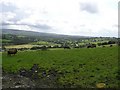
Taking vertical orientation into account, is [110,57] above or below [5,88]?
above

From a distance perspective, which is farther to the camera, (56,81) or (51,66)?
(51,66)

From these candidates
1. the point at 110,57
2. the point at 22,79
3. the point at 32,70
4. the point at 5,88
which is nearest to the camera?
the point at 5,88

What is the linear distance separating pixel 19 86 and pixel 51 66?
9655mm

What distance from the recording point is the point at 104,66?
3912cm

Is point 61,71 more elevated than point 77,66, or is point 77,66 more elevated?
point 77,66

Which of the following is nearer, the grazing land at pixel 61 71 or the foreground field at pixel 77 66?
the grazing land at pixel 61 71

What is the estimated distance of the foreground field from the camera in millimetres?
33000

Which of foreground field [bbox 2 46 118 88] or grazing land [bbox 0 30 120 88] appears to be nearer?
grazing land [bbox 0 30 120 88]

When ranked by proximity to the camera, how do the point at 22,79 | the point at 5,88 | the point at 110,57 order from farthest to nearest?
the point at 110,57 < the point at 22,79 < the point at 5,88

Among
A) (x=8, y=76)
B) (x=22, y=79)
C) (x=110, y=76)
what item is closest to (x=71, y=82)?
(x=110, y=76)

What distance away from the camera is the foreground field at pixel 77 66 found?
33.0 metres

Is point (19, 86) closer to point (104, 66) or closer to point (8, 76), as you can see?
point (8, 76)

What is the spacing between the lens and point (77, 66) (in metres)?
41.0

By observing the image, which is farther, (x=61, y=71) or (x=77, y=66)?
(x=77, y=66)
